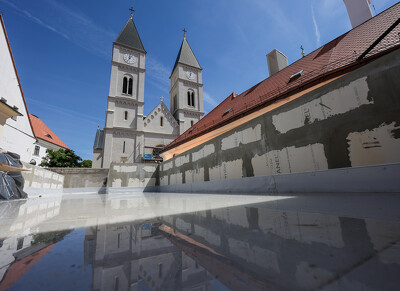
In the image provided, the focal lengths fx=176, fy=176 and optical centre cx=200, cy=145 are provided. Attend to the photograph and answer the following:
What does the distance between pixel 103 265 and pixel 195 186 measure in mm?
6356

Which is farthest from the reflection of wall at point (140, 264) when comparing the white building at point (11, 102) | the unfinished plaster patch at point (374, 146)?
the white building at point (11, 102)

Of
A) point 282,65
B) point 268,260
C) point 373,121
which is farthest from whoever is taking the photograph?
point 282,65

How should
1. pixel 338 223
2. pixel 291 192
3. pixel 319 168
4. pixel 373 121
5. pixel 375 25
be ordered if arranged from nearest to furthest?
pixel 338 223 < pixel 373 121 < pixel 319 168 < pixel 291 192 < pixel 375 25

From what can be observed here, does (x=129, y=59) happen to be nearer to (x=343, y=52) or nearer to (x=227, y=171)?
(x=343, y=52)

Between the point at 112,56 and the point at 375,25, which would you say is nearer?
the point at 375,25

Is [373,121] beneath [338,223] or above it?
above

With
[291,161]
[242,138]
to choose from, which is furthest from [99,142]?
[291,161]

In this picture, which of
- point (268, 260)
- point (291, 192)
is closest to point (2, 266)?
point (268, 260)

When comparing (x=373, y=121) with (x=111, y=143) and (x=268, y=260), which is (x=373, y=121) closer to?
(x=268, y=260)

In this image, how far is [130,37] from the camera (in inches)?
1069

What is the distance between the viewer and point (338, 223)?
3.52 ft

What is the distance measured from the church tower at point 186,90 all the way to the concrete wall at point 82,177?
12.3 metres

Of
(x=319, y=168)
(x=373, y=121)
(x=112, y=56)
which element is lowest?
(x=319, y=168)

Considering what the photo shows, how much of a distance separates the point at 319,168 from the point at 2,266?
407 centimetres
